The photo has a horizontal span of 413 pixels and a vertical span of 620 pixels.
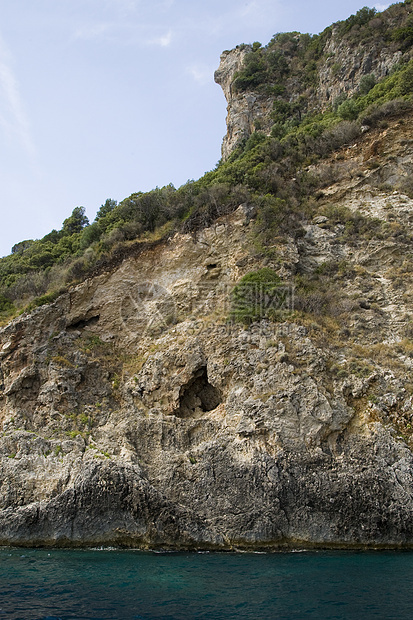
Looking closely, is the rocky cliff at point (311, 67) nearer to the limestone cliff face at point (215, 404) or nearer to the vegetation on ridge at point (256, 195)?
the vegetation on ridge at point (256, 195)

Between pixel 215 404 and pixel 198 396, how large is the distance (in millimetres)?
860

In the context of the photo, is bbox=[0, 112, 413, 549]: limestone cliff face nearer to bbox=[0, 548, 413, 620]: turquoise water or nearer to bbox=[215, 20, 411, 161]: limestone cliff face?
bbox=[0, 548, 413, 620]: turquoise water

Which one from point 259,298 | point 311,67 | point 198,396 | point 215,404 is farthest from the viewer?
point 311,67

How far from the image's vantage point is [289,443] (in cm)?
1708

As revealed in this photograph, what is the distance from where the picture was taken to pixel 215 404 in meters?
21.2

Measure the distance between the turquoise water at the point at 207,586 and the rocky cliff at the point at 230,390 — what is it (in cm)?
138

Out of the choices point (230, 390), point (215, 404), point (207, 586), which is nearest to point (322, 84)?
point (215, 404)

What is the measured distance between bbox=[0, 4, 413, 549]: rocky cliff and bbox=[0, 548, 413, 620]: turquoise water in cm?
138

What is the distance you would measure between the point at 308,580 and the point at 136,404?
36.4 ft

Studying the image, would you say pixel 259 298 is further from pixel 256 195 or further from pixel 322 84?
pixel 322 84

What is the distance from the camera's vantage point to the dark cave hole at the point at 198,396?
2092cm

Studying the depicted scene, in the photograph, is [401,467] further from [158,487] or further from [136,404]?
[136,404]

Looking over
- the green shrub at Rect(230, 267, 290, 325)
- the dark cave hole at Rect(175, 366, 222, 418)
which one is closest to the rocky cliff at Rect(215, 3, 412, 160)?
the green shrub at Rect(230, 267, 290, 325)

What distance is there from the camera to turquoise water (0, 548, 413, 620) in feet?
33.2
